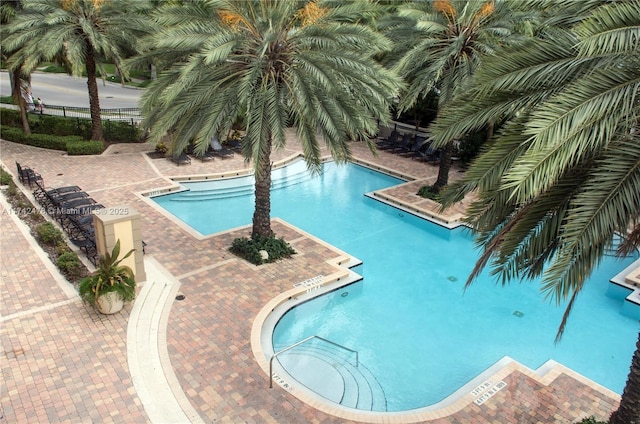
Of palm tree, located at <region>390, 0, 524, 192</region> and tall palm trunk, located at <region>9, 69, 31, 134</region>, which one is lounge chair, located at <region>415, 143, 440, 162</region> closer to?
palm tree, located at <region>390, 0, 524, 192</region>

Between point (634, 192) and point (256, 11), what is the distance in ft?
31.2

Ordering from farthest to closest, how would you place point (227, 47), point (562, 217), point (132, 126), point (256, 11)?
point (132, 126) < point (256, 11) < point (227, 47) < point (562, 217)

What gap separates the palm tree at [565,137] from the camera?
510cm

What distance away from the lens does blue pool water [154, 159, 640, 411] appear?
35.8ft

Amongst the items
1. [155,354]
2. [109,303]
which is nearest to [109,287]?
[109,303]

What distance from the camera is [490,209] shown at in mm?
6980

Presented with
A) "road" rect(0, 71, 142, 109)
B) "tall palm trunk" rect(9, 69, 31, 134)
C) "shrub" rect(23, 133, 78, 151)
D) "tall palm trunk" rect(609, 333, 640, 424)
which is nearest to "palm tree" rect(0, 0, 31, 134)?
"tall palm trunk" rect(9, 69, 31, 134)

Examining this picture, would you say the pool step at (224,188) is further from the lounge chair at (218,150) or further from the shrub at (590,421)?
the shrub at (590,421)

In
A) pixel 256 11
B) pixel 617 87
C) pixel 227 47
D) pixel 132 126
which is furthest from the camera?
pixel 132 126

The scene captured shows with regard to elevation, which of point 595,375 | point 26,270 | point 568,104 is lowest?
point 595,375

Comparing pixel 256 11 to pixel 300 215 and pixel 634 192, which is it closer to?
pixel 300 215

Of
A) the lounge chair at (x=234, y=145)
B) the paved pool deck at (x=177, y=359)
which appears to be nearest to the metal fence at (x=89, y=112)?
the lounge chair at (x=234, y=145)

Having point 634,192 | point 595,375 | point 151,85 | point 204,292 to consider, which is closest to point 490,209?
point 634,192

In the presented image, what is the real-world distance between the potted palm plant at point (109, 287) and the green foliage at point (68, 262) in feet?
4.53
